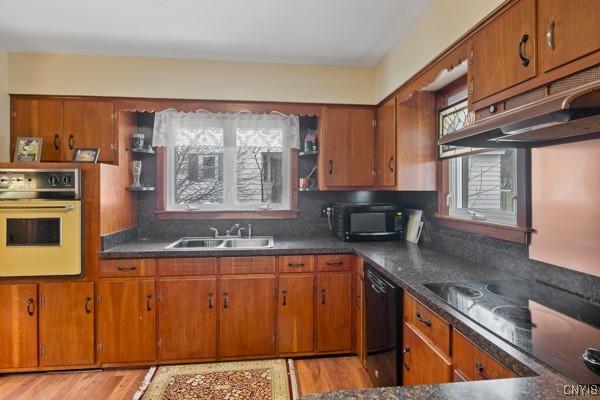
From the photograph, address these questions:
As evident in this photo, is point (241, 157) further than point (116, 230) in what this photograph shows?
Yes

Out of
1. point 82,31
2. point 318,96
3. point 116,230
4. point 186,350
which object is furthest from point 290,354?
point 82,31

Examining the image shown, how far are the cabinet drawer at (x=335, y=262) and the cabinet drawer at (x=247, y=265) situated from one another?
1.26 feet

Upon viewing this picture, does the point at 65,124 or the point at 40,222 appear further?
the point at 65,124

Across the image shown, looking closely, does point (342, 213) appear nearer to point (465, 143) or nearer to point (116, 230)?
point (465, 143)

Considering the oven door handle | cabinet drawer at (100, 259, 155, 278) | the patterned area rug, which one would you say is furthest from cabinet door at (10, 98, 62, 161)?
the patterned area rug

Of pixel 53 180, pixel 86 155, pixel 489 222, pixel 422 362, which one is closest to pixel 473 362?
pixel 422 362

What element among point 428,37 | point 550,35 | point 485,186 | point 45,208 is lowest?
point 45,208

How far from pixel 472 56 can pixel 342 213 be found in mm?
1565

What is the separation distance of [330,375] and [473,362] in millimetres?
1513

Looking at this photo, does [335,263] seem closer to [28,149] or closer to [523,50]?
[523,50]

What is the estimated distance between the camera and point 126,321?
2484 mm

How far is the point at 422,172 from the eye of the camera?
2.62 meters

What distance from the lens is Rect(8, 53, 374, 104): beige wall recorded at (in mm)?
2705

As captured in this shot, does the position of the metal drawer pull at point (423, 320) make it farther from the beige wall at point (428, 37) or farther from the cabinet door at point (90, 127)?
the cabinet door at point (90, 127)
